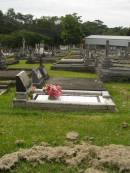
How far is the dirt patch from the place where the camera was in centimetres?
650

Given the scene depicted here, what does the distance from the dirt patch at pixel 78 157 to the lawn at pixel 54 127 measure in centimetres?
17

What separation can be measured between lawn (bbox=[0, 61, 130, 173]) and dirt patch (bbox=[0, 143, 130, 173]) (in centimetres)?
17

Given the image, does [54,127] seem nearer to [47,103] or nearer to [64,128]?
[64,128]

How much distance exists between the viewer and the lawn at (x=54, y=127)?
313 inches

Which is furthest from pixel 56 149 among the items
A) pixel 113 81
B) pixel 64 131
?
pixel 113 81

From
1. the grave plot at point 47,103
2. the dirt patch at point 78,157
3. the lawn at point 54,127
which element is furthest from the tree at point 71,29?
the dirt patch at point 78,157

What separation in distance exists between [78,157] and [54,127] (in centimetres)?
299

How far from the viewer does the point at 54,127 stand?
9727 millimetres

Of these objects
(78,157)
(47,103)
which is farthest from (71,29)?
(78,157)

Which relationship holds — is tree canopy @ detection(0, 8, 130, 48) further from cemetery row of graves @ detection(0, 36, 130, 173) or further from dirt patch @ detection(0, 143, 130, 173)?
dirt patch @ detection(0, 143, 130, 173)

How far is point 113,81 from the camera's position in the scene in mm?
21688

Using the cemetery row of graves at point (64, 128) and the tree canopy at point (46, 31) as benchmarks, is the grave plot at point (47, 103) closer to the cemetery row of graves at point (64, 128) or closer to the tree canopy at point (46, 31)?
the cemetery row of graves at point (64, 128)

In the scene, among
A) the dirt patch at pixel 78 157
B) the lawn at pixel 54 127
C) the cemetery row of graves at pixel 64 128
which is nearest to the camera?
the dirt patch at pixel 78 157

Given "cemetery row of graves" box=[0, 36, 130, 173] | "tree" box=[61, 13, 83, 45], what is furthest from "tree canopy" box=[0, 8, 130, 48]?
"cemetery row of graves" box=[0, 36, 130, 173]
